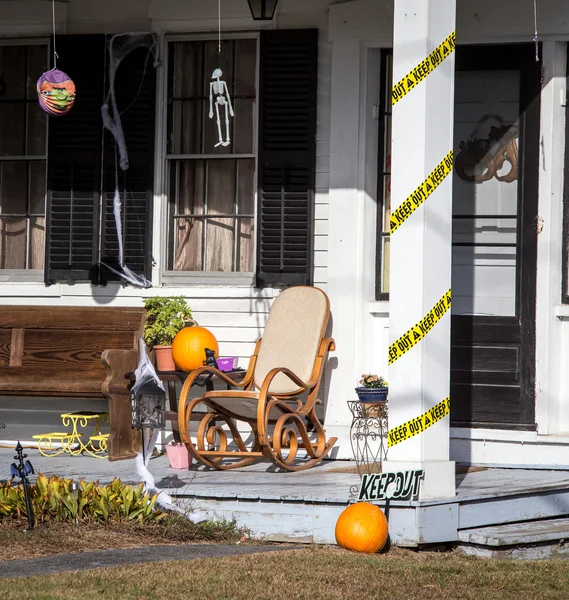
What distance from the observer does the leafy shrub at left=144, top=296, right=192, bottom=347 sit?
7.66m

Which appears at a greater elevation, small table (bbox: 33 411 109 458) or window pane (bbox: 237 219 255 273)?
window pane (bbox: 237 219 255 273)

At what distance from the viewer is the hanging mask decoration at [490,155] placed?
734 cm

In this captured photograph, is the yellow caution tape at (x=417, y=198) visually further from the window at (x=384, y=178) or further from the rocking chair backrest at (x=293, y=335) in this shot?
the window at (x=384, y=178)

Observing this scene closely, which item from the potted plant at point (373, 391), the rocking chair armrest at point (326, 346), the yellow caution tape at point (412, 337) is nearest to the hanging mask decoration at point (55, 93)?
the rocking chair armrest at point (326, 346)

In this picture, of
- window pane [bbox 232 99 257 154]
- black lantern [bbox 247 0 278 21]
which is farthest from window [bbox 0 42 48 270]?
black lantern [bbox 247 0 278 21]

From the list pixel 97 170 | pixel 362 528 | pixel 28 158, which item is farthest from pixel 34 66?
pixel 362 528

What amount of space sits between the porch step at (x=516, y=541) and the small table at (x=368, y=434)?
3.29 feet

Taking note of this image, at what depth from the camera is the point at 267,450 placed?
646 centimetres

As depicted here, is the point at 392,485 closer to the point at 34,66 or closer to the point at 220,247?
the point at 220,247

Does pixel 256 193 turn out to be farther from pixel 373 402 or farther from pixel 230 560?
pixel 230 560

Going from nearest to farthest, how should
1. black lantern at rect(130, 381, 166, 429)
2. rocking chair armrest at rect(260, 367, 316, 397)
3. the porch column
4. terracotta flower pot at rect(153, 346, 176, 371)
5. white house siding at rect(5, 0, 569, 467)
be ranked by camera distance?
1. the porch column
2. black lantern at rect(130, 381, 166, 429)
3. rocking chair armrest at rect(260, 367, 316, 397)
4. white house siding at rect(5, 0, 569, 467)
5. terracotta flower pot at rect(153, 346, 176, 371)

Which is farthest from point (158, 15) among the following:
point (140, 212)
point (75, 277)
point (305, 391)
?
point (305, 391)

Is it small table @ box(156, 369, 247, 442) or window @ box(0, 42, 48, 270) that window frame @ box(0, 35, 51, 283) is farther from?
small table @ box(156, 369, 247, 442)

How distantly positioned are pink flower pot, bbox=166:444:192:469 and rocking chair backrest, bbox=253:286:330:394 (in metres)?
0.71
